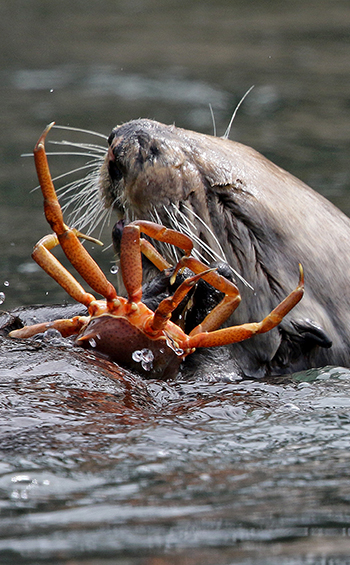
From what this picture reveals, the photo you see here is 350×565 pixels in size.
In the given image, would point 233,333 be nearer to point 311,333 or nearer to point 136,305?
point 136,305

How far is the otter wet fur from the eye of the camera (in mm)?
3346

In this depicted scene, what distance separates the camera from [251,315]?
3455mm

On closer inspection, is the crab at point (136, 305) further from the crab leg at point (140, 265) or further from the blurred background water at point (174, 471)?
the blurred background water at point (174, 471)

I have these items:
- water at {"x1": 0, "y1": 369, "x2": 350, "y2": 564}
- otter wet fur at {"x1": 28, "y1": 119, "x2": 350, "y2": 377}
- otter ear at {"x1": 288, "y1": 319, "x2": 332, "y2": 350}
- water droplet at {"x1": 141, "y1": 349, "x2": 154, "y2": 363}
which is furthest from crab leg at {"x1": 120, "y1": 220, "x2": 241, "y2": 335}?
otter ear at {"x1": 288, "y1": 319, "x2": 332, "y2": 350}

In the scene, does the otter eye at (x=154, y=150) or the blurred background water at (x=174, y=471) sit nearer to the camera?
the blurred background water at (x=174, y=471)

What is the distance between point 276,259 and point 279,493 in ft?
5.20

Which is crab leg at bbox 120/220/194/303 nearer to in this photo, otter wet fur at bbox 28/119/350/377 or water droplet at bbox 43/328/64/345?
water droplet at bbox 43/328/64/345

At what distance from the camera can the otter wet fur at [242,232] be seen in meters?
3.35

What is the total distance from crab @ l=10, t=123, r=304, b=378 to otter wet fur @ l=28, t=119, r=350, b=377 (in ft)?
1.12

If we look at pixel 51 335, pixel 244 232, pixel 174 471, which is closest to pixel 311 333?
pixel 244 232

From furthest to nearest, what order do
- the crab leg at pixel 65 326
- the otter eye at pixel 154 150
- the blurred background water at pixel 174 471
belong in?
the otter eye at pixel 154 150, the crab leg at pixel 65 326, the blurred background water at pixel 174 471

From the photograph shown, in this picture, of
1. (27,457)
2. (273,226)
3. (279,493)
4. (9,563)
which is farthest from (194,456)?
(273,226)

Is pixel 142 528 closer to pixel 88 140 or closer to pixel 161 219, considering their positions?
pixel 161 219

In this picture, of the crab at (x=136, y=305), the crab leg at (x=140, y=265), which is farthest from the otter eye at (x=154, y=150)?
the crab leg at (x=140, y=265)
